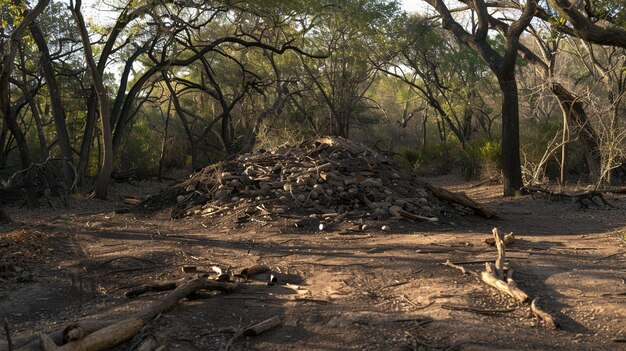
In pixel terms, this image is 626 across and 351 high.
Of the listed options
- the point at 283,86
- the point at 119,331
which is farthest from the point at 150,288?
the point at 283,86

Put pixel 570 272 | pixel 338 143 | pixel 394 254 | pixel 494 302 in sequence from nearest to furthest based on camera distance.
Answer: pixel 494 302 → pixel 570 272 → pixel 394 254 → pixel 338 143

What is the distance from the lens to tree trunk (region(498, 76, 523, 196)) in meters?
13.6

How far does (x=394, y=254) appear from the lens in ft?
23.0

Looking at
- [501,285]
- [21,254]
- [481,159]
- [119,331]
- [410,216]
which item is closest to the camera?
[119,331]

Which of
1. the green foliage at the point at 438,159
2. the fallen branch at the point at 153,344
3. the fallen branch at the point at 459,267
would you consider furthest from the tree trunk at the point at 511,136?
the fallen branch at the point at 153,344

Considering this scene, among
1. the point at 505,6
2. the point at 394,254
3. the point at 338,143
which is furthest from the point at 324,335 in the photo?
the point at 505,6

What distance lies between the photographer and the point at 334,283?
5742 millimetres

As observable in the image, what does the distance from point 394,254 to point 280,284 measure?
1.67 meters

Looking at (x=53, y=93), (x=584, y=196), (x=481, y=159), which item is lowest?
(x=584, y=196)

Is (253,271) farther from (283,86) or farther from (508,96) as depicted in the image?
(283,86)

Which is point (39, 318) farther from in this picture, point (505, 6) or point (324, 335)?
point (505, 6)

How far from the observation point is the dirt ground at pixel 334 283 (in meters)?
4.30

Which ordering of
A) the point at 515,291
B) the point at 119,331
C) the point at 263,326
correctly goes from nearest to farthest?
the point at 119,331, the point at 263,326, the point at 515,291

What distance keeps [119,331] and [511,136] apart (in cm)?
1100
